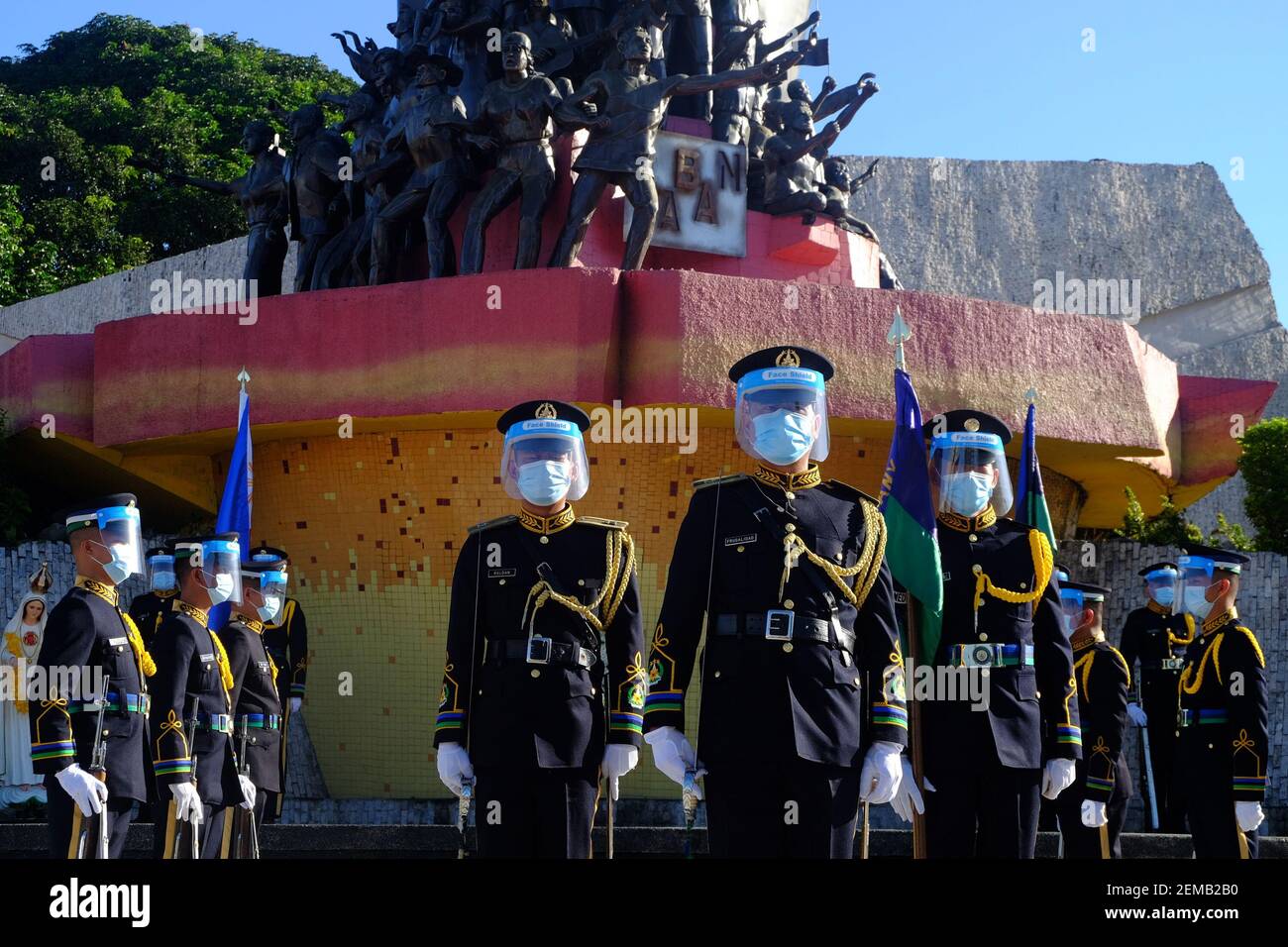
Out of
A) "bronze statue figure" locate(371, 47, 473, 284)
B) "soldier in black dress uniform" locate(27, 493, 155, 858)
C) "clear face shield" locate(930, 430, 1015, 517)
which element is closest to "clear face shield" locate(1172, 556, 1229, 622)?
"clear face shield" locate(930, 430, 1015, 517)

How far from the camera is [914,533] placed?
7078 millimetres

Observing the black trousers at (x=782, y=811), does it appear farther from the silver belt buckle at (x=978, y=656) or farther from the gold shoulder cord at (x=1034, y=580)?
the gold shoulder cord at (x=1034, y=580)

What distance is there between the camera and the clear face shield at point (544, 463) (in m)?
6.60

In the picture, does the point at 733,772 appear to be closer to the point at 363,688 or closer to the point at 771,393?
the point at 771,393

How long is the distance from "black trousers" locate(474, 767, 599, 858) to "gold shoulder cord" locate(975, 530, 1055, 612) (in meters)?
1.84

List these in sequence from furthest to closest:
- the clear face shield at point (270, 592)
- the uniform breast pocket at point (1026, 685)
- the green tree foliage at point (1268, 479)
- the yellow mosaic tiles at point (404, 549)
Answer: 1. the green tree foliage at point (1268, 479)
2. the yellow mosaic tiles at point (404, 549)
3. the clear face shield at point (270, 592)
4. the uniform breast pocket at point (1026, 685)

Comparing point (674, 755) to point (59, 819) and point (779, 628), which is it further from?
point (59, 819)

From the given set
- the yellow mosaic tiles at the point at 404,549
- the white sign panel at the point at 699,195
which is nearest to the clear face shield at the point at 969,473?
the yellow mosaic tiles at the point at 404,549

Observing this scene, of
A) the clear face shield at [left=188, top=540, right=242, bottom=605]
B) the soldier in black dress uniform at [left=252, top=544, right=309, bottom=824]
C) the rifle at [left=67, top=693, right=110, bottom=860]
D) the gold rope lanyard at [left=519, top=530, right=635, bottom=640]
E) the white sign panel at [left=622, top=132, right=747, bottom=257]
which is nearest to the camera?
the gold rope lanyard at [left=519, top=530, right=635, bottom=640]

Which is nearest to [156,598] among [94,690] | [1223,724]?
[94,690]

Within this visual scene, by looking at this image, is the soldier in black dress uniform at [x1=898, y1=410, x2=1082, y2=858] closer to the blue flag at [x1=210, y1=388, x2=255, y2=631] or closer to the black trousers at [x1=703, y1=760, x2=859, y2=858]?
the black trousers at [x1=703, y1=760, x2=859, y2=858]

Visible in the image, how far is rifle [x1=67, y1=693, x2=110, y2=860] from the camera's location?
7.17m

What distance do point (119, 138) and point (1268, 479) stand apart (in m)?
22.8

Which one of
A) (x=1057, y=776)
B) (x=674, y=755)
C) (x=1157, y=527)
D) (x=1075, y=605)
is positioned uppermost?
(x=1157, y=527)
